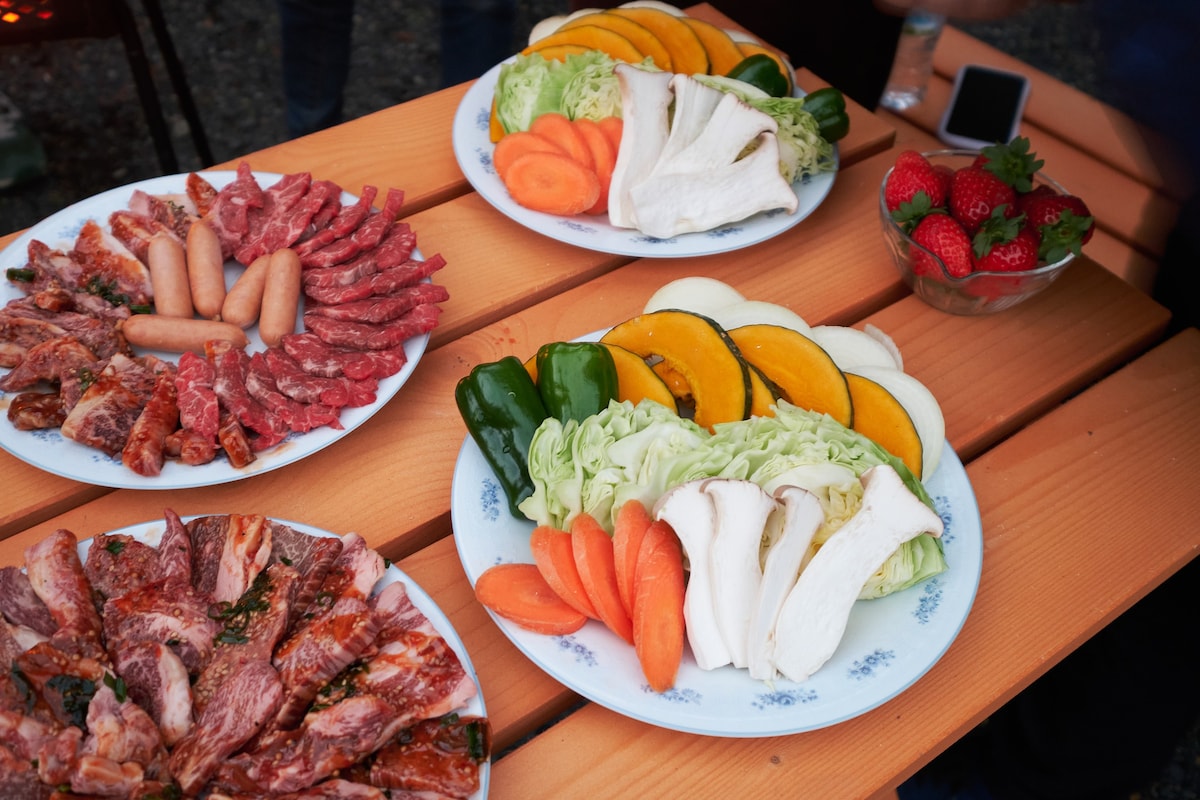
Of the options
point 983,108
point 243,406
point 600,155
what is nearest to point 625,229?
point 600,155

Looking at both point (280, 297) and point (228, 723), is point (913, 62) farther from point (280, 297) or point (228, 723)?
point (228, 723)

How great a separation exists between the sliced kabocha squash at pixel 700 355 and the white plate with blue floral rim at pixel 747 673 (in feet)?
1.25

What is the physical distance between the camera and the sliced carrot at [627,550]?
4.55 feet

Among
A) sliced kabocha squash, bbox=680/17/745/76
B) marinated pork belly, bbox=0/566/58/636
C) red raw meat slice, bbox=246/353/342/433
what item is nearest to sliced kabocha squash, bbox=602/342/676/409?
red raw meat slice, bbox=246/353/342/433

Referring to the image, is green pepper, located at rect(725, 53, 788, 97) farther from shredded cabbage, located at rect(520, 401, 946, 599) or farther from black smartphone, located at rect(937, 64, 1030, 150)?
shredded cabbage, located at rect(520, 401, 946, 599)

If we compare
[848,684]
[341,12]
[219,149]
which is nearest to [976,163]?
[848,684]

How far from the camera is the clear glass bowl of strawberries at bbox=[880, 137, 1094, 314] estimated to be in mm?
1873

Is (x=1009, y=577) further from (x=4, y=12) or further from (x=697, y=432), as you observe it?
(x=4, y=12)

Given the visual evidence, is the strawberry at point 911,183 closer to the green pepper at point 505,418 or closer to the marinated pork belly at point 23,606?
the green pepper at point 505,418

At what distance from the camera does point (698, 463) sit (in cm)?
147

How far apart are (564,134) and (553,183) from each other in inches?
5.5

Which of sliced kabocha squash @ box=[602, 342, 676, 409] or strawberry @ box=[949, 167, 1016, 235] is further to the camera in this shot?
strawberry @ box=[949, 167, 1016, 235]

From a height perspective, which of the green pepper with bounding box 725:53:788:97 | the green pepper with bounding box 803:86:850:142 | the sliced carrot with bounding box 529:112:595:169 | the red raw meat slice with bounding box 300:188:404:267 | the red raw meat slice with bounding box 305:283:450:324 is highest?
the green pepper with bounding box 725:53:788:97

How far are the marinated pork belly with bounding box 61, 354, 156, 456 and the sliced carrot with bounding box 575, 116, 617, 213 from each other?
1.04 m
